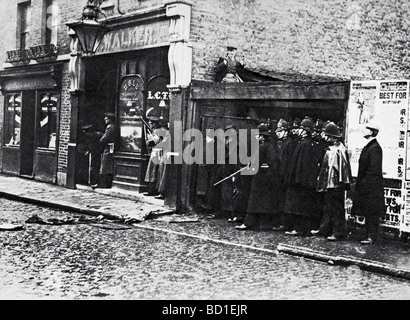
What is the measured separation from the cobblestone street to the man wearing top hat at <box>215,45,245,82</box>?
14.6 feet

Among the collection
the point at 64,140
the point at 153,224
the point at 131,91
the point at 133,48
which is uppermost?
the point at 133,48

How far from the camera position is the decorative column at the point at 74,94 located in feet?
53.0

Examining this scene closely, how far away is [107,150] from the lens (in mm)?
15352

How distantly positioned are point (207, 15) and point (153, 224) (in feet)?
15.6

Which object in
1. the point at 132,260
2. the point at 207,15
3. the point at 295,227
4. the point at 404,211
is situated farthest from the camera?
the point at 207,15

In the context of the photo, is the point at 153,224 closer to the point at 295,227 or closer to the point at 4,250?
the point at 295,227

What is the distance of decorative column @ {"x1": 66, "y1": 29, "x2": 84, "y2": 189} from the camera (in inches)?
636

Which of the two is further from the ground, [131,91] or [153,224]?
[131,91]

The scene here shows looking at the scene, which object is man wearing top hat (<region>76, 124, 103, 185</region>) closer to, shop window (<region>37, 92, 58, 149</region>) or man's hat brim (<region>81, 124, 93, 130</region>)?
man's hat brim (<region>81, 124, 93, 130</region>)

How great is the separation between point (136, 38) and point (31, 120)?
643 centimetres

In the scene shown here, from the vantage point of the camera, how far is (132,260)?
25.7 ft

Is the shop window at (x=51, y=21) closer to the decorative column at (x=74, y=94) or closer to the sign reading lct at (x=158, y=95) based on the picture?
the decorative column at (x=74, y=94)
